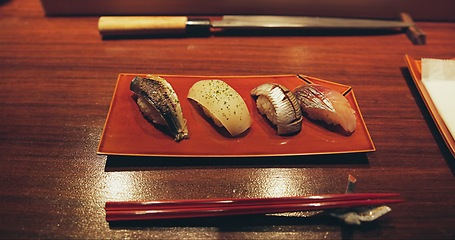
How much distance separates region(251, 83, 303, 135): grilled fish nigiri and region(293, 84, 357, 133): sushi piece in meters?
0.06

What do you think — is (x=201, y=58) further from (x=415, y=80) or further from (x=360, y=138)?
(x=415, y=80)

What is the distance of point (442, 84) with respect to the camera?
1.66 meters

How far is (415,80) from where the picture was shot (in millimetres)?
1705

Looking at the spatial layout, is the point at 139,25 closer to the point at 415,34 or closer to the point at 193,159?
the point at 193,159

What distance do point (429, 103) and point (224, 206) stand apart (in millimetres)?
1129

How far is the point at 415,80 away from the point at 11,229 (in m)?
1.91

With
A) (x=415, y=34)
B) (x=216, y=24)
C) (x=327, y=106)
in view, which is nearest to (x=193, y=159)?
(x=327, y=106)

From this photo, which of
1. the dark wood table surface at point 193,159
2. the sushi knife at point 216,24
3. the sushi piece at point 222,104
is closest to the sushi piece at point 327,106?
the dark wood table surface at point 193,159

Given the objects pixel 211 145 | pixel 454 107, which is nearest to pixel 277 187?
pixel 211 145

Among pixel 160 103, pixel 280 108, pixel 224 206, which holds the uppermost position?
pixel 160 103

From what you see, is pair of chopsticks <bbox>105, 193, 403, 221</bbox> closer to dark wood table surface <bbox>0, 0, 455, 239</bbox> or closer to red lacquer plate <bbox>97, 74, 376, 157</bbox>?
dark wood table surface <bbox>0, 0, 455, 239</bbox>

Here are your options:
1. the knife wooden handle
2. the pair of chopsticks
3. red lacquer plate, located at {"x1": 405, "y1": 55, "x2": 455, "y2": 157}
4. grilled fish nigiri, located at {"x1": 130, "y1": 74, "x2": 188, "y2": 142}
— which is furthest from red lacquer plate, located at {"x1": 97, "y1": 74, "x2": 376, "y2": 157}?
the knife wooden handle

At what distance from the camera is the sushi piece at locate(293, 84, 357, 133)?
1412 millimetres

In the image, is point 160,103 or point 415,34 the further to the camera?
point 415,34
